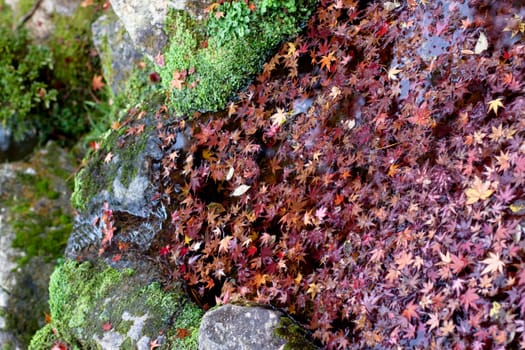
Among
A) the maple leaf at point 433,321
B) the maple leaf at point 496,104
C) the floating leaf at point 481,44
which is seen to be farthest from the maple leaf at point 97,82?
the maple leaf at point 433,321

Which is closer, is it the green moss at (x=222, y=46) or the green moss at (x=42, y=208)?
the green moss at (x=222, y=46)

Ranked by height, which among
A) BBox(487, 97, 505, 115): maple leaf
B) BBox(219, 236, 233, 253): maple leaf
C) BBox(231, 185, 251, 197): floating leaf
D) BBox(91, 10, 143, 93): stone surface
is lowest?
BBox(219, 236, 233, 253): maple leaf

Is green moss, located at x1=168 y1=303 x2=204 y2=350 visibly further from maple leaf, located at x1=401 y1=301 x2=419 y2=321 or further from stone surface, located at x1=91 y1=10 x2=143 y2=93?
stone surface, located at x1=91 y1=10 x2=143 y2=93

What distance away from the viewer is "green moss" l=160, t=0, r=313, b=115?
437cm

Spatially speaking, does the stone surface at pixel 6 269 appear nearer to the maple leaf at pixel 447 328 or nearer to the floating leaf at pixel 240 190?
the floating leaf at pixel 240 190

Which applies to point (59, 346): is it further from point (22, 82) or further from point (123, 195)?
point (22, 82)

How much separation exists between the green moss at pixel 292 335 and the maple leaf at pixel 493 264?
133 cm

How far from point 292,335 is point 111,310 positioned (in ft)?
6.32

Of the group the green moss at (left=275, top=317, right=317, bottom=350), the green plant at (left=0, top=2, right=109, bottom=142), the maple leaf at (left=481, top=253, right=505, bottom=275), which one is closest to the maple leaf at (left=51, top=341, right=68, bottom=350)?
the green moss at (left=275, top=317, right=317, bottom=350)

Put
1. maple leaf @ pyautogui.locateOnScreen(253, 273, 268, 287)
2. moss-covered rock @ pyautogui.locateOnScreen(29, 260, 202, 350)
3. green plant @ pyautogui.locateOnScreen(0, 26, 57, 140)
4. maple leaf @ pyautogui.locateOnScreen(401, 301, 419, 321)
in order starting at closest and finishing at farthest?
maple leaf @ pyautogui.locateOnScreen(401, 301, 419, 321)
maple leaf @ pyautogui.locateOnScreen(253, 273, 268, 287)
moss-covered rock @ pyautogui.locateOnScreen(29, 260, 202, 350)
green plant @ pyautogui.locateOnScreen(0, 26, 57, 140)

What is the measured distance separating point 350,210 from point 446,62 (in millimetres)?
1334

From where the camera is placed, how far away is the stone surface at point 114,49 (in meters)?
6.12

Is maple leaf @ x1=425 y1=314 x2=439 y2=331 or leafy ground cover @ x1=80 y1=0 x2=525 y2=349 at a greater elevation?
leafy ground cover @ x1=80 y1=0 x2=525 y2=349

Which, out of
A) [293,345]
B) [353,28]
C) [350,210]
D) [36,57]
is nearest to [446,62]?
[353,28]
